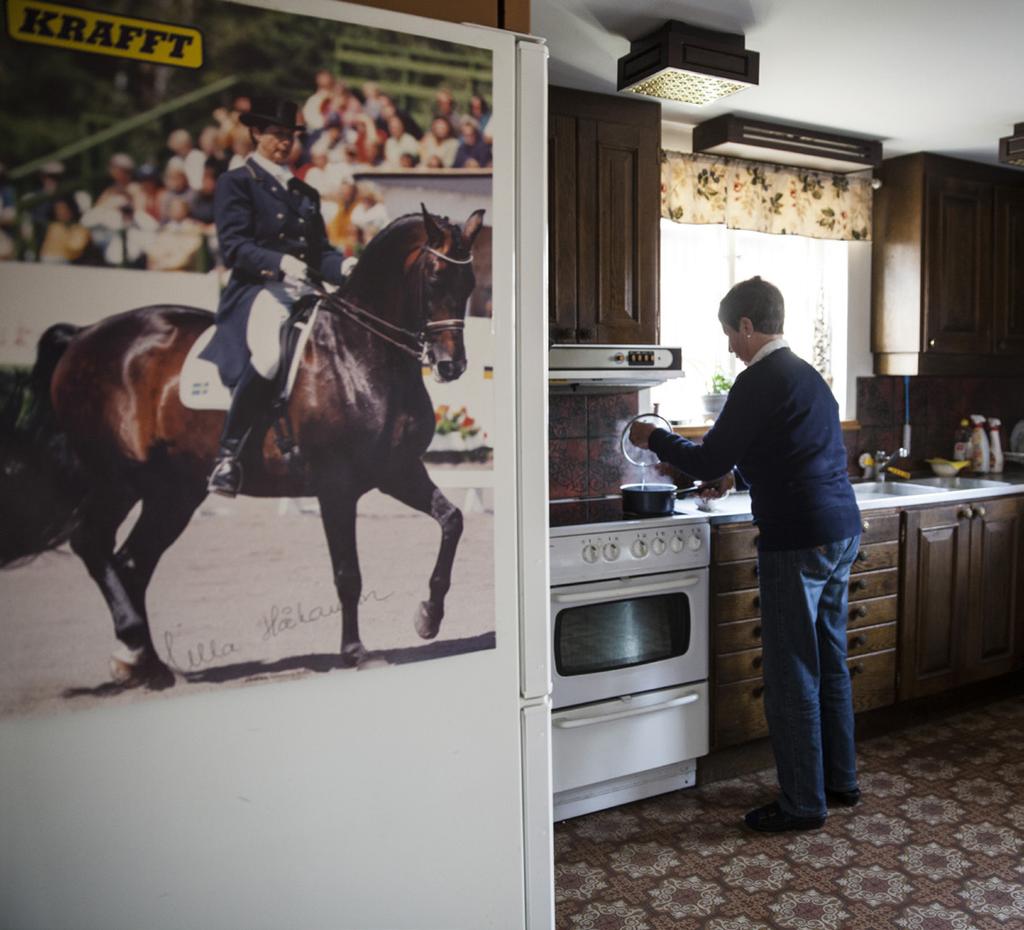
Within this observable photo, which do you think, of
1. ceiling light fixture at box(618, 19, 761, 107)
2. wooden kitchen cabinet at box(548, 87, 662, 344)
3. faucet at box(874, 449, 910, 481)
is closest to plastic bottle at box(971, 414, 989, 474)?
faucet at box(874, 449, 910, 481)

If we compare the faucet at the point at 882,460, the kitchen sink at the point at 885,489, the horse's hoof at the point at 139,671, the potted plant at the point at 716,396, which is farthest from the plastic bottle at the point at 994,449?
the horse's hoof at the point at 139,671

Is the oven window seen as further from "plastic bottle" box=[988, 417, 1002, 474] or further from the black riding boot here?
"plastic bottle" box=[988, 417, 1002, 474]

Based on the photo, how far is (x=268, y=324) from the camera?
1136mm

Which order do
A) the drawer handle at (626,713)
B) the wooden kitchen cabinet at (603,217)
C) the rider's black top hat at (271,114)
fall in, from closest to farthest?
the rider's black top hat at (271,114), the drawer handle at (626,713), the wooden kitchen cabinet at (603,217)

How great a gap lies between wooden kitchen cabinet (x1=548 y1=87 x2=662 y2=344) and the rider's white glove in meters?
1.65

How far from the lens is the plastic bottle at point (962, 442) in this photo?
4.05m

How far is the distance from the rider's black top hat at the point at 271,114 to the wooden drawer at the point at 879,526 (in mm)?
2504

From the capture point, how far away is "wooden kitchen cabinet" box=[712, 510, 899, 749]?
2797 mm

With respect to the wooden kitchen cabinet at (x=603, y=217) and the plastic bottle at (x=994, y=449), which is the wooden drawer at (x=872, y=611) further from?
the plastic bottle at (x=994, y=449)

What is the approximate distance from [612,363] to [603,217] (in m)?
0.53

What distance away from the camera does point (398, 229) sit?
3.91 ft

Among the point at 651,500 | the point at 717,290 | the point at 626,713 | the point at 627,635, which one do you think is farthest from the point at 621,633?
the point at 717,290

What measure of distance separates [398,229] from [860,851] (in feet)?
7.20

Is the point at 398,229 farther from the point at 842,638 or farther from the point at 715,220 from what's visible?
the point at 715,220
